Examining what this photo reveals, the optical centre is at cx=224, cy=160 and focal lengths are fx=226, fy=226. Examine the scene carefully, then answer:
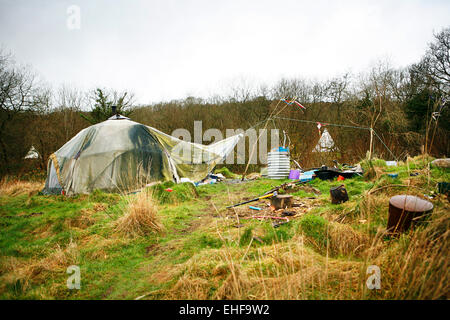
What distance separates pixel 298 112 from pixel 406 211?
1204 cm

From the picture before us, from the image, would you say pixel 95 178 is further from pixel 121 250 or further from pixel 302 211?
pixel 302 211

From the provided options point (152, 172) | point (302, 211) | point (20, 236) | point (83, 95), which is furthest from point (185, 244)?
point (83, 95)

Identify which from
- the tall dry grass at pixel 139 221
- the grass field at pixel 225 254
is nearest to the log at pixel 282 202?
the grass field at pixel 225 254

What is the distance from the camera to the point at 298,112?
1364 cm

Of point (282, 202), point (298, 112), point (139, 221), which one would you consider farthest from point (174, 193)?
point (298, 112)

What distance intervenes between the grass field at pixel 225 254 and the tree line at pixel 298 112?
8.27 meters

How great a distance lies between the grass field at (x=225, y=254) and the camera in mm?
1741

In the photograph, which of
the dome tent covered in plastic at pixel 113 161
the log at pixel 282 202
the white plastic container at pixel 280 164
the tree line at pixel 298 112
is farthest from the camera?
the tree line at pixel 298 112

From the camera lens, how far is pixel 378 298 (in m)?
1.64

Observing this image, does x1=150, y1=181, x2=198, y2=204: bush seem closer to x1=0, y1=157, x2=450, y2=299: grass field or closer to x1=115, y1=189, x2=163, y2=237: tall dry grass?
x1=0, y1=157, x2=450, y2=299: grass field

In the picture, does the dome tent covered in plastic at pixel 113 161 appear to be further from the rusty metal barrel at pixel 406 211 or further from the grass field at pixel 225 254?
the rusty metal barrel at pixel 406 211

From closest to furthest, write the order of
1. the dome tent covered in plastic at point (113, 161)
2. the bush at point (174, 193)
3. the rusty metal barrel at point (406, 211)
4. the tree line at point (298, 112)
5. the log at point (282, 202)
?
the rusty metal barrel at point (406, 211), the log at point (282, 202), the bush at point (174, 193), the dome tent covered in plastic at point (113, 161), the tree line at point (298, 112)

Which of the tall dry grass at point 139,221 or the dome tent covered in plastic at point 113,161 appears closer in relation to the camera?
the tall dry grass at point 139,221

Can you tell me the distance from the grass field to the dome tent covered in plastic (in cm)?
232
